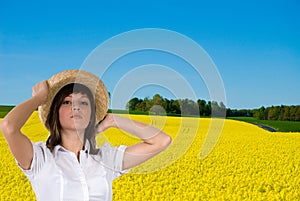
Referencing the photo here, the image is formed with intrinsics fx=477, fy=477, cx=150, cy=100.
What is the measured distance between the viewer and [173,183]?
714cm

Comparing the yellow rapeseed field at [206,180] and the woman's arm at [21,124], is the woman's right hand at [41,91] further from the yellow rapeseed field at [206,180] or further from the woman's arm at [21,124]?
the yellow rapeseed field at [206,180]

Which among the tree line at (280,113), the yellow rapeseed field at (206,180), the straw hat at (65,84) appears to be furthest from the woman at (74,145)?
the tree line at (280,113)

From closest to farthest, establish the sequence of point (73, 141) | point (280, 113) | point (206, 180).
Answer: point (73, 141) < point (206, 180) < point (280, 113)

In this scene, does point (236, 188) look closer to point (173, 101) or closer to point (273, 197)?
point (273, 197)

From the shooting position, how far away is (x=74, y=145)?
3006mm

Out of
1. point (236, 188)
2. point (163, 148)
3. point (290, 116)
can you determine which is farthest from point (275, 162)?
point (290, 116)

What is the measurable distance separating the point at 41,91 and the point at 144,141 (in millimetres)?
740

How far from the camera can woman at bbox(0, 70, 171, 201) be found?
278 cm

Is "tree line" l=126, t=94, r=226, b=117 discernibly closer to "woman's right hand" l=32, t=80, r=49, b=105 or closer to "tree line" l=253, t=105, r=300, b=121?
"woman's right hand" l=32, t=80, r=49, b=105

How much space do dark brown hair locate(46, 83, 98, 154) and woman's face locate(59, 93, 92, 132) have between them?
2 cm

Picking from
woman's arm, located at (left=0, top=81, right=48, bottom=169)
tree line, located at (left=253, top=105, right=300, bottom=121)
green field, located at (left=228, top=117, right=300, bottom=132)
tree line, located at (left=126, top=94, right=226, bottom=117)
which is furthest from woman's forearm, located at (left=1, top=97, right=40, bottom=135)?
tree line, located at (left=253, top=105, right=300, bottom=121)

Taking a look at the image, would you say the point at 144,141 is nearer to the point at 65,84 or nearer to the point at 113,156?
the point at 113,156

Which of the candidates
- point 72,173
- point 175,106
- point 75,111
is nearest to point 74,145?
point 72,173

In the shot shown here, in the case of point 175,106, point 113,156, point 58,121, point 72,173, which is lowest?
point 72,173
